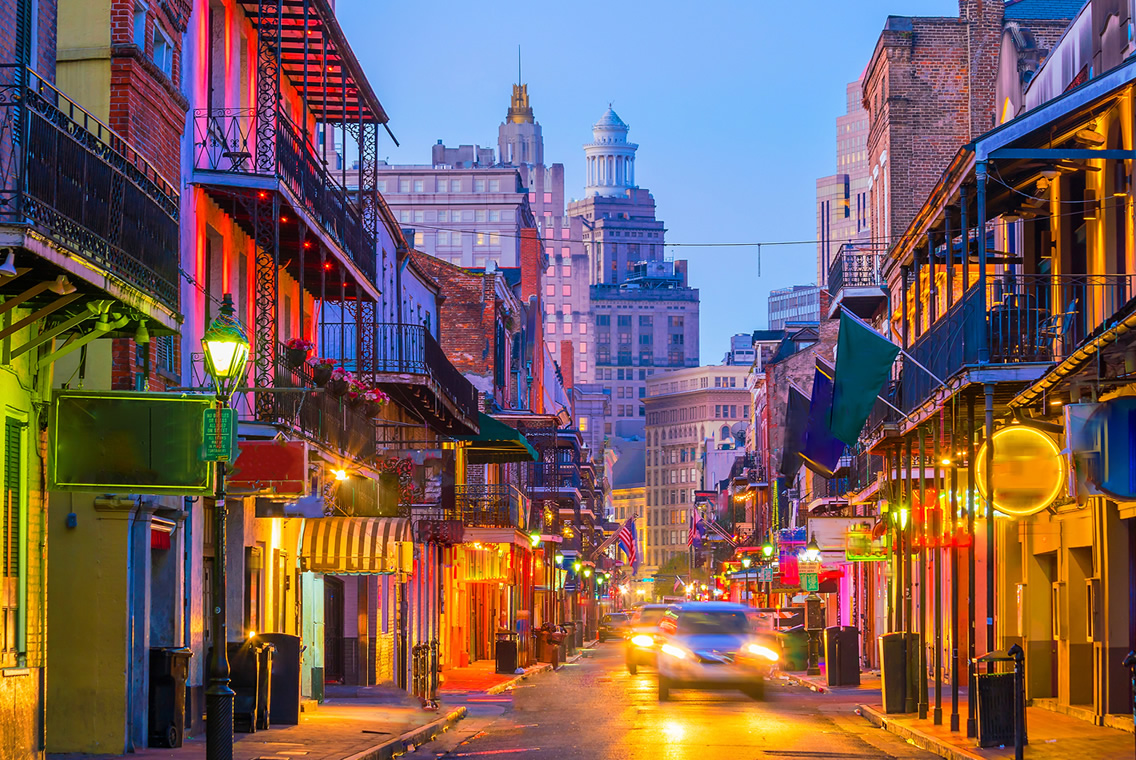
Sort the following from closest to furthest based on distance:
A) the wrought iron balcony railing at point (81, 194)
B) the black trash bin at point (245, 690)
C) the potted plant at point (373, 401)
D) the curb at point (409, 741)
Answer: the wrought iron balcony railing at point (81, 194)
the curb at point (409, 741)
the black trash bin at point (245, 690)
the potted plant at point (373, 401)

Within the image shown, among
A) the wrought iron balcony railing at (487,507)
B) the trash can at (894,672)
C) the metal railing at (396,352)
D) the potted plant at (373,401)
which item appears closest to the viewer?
the trash can at (894,672)

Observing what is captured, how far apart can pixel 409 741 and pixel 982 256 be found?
340 inches

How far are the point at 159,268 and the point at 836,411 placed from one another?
1047cm

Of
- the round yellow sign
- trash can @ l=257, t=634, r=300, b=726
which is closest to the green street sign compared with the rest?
trash can @ l=257, t=634, r=300, b=726

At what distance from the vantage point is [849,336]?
21.8m

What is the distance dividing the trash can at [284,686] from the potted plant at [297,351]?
4.07 meters

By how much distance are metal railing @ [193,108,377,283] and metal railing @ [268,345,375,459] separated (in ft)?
7.08

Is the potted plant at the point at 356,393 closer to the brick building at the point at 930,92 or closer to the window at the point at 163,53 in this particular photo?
the window at the point at 163,53

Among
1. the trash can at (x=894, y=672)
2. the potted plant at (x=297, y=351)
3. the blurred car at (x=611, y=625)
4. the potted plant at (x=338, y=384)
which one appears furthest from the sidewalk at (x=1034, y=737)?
the blurred car at (x=611, y=625)

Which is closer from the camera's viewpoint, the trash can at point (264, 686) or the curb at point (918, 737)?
the curb at point (918, 737)

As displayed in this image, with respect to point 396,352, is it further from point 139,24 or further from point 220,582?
point 220,582

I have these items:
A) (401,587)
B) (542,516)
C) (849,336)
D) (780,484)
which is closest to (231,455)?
(849,336)

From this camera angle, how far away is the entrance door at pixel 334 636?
109 feet

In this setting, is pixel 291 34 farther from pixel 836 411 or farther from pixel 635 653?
pixel 635 653
